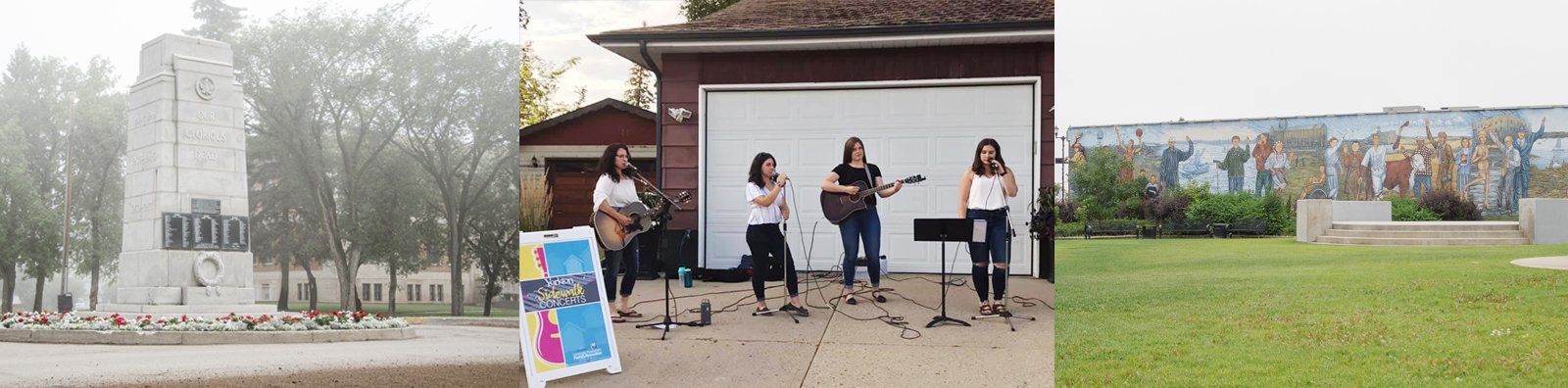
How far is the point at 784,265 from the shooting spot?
476cm

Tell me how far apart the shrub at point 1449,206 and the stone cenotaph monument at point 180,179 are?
31.9 ft

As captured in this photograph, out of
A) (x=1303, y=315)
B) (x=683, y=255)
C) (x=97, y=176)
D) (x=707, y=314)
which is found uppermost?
(x=97, y=176)

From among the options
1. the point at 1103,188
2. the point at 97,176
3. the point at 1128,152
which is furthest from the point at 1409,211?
the point at 97,176

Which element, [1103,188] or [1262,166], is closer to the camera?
[1103,188]

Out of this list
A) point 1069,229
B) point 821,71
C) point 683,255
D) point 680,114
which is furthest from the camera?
point 1069,229

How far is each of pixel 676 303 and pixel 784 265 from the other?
597mm

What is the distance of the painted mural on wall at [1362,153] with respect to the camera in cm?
750

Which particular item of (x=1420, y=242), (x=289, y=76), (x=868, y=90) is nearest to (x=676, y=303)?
(x=868, y=90)

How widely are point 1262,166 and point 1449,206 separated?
1348 millimetres

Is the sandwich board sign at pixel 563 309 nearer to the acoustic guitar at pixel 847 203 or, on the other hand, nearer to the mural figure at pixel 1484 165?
the acoustic guitar at pixel 847 203

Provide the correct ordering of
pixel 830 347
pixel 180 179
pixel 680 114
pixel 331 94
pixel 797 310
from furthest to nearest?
pixel 331 94 < pixel 180 179 < pixel 680 114 < pixel 797 310 < pixel 830 347

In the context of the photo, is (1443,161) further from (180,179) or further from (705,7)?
(180,179)

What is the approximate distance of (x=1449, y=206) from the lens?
306 inches

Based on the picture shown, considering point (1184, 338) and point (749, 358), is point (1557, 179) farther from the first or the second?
point (749, 358)
